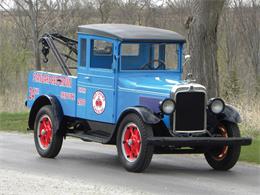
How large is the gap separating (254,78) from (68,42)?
43.1 feet

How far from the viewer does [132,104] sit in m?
12.3

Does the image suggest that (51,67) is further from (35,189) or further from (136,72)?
(35,189)

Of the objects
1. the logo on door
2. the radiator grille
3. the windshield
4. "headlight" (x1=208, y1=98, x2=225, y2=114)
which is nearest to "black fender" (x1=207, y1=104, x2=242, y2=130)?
"headlight" (x1=208, y1=98, x2=225, y2=114)

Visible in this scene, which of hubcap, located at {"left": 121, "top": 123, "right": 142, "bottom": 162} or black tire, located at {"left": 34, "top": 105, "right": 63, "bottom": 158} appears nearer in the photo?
hubcap, located at {"left": 121, "top": 123, "right": 142, "bottom": 162}

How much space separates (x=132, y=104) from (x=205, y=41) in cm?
554

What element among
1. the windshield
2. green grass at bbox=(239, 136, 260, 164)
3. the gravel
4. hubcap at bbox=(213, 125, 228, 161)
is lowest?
green grass at bbox=(239, 136, 260, 164)

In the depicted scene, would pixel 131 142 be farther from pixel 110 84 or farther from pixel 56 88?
pixel 56 88

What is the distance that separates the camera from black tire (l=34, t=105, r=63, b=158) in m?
13.5

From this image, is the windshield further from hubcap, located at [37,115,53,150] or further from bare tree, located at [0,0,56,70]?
bare tree, located at [0,0,56,70]

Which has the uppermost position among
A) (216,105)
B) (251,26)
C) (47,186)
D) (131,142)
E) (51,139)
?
(251,26)

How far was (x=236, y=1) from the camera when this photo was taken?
27641 millimetres

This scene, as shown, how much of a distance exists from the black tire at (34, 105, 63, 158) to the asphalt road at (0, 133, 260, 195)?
0.51 ft

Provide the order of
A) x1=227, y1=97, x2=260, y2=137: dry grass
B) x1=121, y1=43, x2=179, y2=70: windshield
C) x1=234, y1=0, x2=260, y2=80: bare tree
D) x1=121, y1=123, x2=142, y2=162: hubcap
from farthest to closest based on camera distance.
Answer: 1. x1=234, y1=0, x2=260, y2=80: bare tree
2. x1=227, y1=97, x2=260, y2=137: dry grass
3. x1=121, y1=43, x2=179, y2=70: windshield
4. x1=121, y1=123, x2=142, y2=162: hubcap

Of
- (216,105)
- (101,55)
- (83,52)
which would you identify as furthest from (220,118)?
(83,52)
